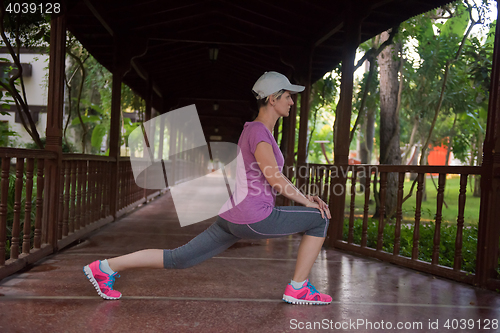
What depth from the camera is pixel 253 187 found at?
8.18 feet

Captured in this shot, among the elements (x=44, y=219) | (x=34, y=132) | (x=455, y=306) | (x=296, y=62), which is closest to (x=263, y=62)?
(x=296, y=62)

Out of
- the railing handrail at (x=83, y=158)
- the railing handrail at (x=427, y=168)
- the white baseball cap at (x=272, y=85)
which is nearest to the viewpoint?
the white baseball cap at (x=272, y=85)

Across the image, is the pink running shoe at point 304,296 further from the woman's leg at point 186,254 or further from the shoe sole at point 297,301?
the woman's leg at point 186,254

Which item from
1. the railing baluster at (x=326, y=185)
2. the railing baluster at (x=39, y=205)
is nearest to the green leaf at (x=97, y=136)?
the railing baluster at (x=39, y=205)

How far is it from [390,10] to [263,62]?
13.2ft

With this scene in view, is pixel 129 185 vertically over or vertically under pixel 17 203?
under

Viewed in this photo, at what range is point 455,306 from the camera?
2.99m

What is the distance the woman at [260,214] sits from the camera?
97.3 inches

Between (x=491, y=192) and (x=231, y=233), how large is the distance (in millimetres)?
2159

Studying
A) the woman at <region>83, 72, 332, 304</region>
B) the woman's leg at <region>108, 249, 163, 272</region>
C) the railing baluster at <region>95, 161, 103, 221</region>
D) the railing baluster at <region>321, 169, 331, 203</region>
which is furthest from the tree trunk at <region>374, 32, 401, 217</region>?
the woman's leg at <region>108, 249, 163, 272</region>

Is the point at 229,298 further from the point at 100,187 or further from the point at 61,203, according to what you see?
the point at 100,187

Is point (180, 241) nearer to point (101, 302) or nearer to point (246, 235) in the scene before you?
point (101, 302)

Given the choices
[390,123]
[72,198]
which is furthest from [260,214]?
[390,123]

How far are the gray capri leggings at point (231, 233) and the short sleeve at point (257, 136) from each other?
0.40 metres
